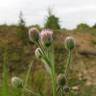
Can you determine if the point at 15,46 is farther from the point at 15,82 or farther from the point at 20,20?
the point at 15,82

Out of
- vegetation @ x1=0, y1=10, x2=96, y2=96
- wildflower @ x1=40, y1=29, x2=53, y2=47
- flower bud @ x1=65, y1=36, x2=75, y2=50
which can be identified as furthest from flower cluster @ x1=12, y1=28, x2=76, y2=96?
vegetation @ x1=0, y1=10, x2=96, y2=96

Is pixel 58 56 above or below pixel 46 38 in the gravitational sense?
below

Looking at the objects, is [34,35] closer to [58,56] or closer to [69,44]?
[69,44]

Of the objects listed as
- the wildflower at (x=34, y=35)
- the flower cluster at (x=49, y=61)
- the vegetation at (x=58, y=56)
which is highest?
the wildflower at (x=34, y=35)

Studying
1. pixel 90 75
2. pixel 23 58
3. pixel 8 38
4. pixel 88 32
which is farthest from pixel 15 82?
pixel 88 32

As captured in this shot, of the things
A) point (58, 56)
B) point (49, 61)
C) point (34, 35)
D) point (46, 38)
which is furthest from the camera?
point (58, 56)

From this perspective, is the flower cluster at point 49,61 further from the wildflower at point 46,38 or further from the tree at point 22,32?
the tree at point 22,32

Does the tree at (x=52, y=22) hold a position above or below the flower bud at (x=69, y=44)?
below

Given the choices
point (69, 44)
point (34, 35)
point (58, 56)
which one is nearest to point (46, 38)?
point (34, 35)

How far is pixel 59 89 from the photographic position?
266cm

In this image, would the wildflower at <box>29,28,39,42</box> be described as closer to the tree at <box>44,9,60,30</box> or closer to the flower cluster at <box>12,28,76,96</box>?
the flower cluster at <box>12,28,76,96</box>

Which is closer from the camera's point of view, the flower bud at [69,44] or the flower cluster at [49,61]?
the flower cluster at [49,61]

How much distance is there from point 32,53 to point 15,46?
460 mm

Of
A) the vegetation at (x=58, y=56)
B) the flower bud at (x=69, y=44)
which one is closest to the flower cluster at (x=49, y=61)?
the flower bud at (x=69, y=44)
